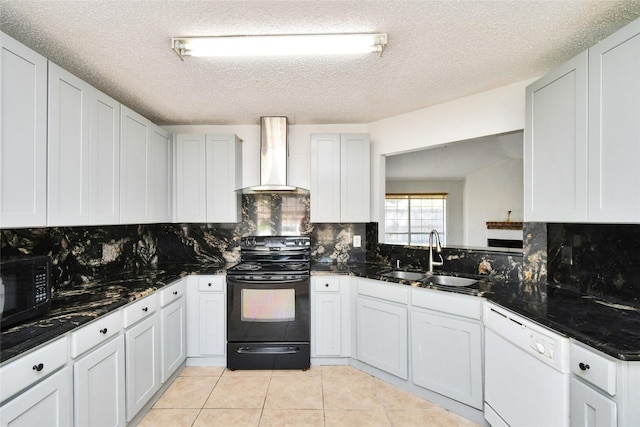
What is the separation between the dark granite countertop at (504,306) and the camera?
1.14 metres

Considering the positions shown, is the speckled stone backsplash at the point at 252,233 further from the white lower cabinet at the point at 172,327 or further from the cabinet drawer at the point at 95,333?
the cabinet drawer at the point at 95,333

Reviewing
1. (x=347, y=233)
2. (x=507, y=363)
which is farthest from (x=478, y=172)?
Answer: (x=507, y=363)

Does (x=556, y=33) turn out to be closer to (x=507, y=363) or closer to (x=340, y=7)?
(x=340, y=7)

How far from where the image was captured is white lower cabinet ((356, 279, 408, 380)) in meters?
2.23

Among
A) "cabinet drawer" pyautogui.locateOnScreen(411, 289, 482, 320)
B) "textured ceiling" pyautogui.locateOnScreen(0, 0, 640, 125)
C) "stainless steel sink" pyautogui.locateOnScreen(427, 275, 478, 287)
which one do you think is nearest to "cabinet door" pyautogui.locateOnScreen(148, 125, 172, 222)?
"textured ceiling" pyautogui.locateOnScreen(0, 0, 640, 125)

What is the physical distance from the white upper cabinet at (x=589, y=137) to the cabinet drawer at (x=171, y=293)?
2762mm

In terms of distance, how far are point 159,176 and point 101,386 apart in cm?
179

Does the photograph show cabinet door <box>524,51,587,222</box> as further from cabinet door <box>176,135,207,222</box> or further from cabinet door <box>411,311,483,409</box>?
cabinet door <box>176,135,207,222</box>

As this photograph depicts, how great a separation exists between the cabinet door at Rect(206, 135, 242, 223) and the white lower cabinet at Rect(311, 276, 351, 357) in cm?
116

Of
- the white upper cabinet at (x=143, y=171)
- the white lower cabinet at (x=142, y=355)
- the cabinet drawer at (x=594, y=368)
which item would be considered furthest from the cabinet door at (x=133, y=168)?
the cabinet drawer at (x=594, y=368)

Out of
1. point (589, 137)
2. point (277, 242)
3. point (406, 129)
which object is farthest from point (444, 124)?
point (277, 242)

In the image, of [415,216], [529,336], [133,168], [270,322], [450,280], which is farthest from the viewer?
[415,216]

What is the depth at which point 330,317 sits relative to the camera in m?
2.60

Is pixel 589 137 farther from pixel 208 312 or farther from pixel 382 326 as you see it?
pixel 208 312
